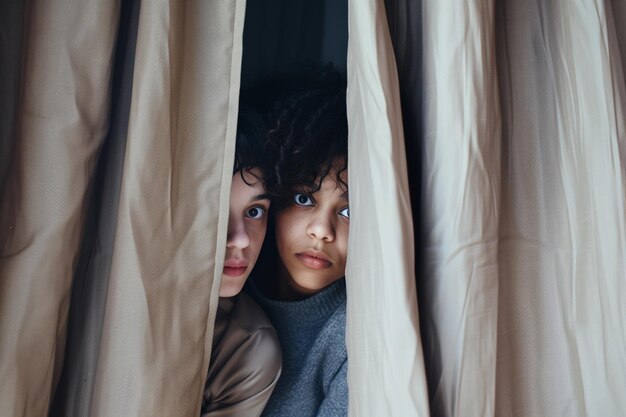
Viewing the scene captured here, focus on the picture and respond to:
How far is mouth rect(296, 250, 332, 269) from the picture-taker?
665mm

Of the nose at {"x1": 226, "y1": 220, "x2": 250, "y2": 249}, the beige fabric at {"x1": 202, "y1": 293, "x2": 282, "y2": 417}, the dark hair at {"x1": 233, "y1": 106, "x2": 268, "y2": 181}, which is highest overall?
the dark hair at {"x1": 233, "y1": 106, "x2": 268, "y2": 181}

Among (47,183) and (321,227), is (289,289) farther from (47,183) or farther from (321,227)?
(47,183)

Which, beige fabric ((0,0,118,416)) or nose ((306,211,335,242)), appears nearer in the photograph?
beige fabric ((0,0,118,416))

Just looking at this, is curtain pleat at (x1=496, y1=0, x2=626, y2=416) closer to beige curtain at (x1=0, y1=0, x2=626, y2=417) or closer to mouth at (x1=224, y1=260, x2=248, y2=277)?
beige curtain at (x1=0, y1=0, x2=626, y2=417)

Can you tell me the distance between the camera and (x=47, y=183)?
1.75 ft

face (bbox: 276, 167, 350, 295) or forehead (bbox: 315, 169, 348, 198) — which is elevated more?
forehead (bbox: 315, 169, 348, 198)

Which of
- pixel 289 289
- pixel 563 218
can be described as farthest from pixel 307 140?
pixel 563 218

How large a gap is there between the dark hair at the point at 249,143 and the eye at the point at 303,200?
0.04m

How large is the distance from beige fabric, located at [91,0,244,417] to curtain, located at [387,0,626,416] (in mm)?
181

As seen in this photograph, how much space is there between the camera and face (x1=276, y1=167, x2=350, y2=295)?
26.0 inches

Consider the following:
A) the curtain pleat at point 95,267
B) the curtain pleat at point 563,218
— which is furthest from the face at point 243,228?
the curtain pleat at point 563,218

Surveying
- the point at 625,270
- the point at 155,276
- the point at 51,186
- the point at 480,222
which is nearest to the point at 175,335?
→ the point at 155,276

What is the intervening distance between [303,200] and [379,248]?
0.14m

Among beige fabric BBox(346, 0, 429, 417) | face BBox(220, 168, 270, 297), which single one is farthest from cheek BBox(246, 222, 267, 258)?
beige fabric BBox(346, 0, 429, 417)
